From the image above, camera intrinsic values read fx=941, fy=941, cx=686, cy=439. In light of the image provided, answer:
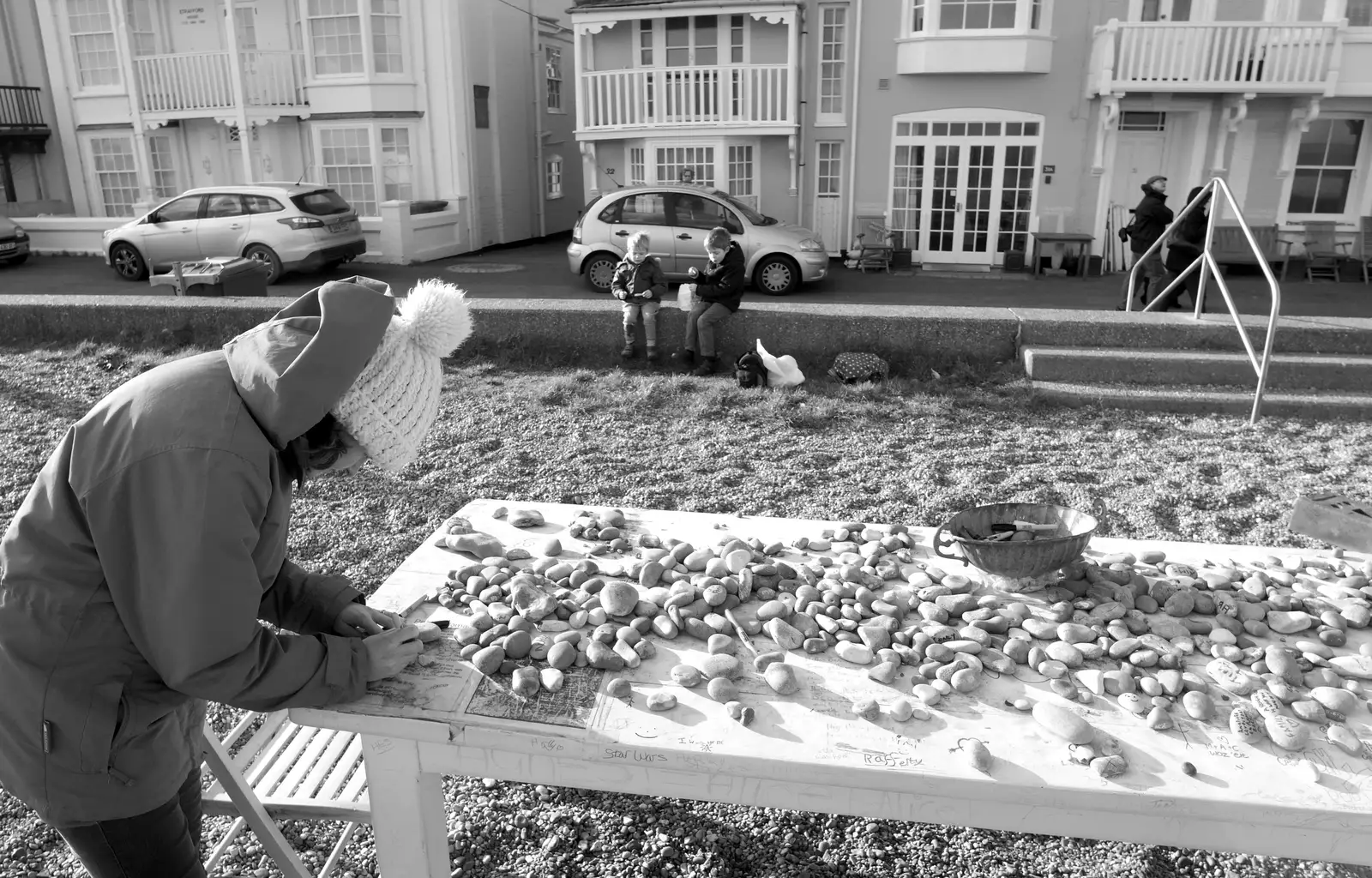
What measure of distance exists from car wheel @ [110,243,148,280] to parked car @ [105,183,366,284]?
0.01 m

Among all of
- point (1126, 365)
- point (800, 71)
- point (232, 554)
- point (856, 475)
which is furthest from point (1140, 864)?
point (800, 71)

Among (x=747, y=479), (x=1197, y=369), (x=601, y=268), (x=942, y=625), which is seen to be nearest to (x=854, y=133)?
(x=601, y=268)

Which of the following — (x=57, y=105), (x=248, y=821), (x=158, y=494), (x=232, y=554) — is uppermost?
(x=57, y=105)

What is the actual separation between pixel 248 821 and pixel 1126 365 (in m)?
6.75

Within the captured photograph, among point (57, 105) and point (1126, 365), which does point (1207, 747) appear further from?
point (57, 105)

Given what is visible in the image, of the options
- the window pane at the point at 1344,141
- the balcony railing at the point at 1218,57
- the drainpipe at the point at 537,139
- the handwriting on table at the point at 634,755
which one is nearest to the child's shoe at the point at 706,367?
the handwriting on table at the point at 634,755

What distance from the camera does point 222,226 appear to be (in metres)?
13.6

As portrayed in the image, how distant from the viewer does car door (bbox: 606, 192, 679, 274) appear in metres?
12.4

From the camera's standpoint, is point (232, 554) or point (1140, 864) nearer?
point (232, 554)

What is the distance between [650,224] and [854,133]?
5093 millimetres

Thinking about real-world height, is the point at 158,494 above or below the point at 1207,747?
above

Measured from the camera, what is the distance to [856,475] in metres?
5.48

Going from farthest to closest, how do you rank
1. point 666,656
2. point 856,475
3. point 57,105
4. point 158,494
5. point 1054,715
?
point 57,105
point 856,475
point 666,656
point 1054,715
point 158,494

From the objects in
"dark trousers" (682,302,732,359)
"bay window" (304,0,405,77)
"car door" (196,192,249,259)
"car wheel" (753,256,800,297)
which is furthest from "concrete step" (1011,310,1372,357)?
"bay window" (304,0,405,77)
